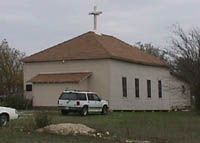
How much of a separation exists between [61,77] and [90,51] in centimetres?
344

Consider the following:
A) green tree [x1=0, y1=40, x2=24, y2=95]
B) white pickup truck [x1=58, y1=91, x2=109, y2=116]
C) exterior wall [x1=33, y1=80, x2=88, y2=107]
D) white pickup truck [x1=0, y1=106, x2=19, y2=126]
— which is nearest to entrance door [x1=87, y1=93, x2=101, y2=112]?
white pickup truck [x1=58, y1=91, x2=109, y2=116]

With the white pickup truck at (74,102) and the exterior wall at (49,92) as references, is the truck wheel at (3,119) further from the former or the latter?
the exterior wall at (49,92)

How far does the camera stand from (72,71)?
45.1 metres

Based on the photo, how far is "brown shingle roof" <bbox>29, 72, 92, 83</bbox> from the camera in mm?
43219

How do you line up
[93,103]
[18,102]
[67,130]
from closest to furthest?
1. [67,130]
2. [93,103]
3. [18,102]

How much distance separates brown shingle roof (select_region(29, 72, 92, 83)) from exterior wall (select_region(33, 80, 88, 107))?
41 cm

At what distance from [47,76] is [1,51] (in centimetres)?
2185

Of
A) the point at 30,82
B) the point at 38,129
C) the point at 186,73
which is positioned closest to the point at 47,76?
the point at 30,82

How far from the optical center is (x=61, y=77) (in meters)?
44.6

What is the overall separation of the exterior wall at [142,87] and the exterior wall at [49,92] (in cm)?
290

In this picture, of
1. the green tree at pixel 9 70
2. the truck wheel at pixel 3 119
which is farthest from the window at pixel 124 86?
the truck wheel at pixel 3 119

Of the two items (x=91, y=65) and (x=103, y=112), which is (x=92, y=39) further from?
(x=103, y=112)

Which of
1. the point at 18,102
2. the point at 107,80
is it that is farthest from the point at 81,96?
the point at 18,102

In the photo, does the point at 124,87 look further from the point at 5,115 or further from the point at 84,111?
the point at 5,115
